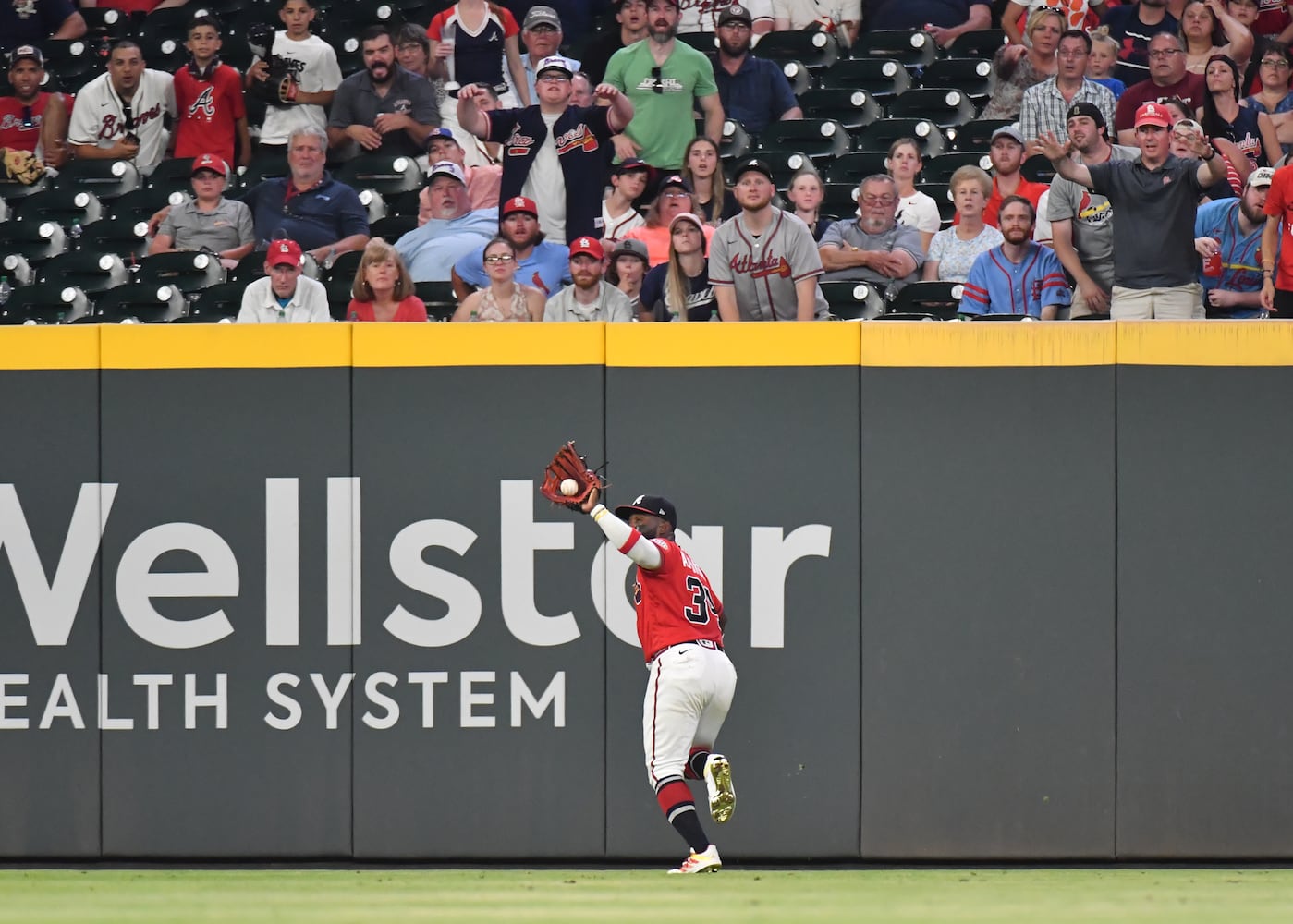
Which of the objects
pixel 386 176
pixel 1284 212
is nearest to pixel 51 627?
Answer: pixel 386 176

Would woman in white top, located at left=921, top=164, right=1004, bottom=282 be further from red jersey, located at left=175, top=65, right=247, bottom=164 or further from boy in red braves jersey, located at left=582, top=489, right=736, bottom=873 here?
red jersey, located at left=175, top=65, right=247, bottom=164

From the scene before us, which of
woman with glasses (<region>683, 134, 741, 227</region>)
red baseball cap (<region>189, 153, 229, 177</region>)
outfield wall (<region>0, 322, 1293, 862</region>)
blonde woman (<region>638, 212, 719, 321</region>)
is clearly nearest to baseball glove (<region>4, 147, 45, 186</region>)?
red baseball cap (<region>189, 153, 229, 177</region>)

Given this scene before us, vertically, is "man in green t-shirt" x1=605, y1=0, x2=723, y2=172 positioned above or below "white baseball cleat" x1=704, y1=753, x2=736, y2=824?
above

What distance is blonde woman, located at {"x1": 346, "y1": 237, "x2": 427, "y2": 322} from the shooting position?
953 centimetres

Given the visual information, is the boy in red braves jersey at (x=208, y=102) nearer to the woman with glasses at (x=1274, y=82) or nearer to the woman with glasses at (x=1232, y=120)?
the woman with glasses at (x=1232, y=120)

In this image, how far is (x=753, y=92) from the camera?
12.4 meters

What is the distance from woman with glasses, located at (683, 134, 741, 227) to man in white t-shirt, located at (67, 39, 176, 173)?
4.31 metres

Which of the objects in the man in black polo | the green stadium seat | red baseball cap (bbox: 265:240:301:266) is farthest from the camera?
the man in black polo

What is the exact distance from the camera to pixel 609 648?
8.48 metres

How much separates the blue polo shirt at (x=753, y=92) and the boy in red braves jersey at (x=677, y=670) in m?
5.56

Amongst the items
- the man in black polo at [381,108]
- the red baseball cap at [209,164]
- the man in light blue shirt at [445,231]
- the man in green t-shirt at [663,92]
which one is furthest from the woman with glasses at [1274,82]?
the red baseball cap at [209,164]

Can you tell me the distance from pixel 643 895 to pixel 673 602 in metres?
1.31

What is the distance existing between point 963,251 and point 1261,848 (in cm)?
409

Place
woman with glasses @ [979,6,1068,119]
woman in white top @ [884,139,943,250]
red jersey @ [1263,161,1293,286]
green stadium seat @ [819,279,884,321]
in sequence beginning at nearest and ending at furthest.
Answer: red jersey @ [1263,161,1293,286]
green stadium seat @ [819,279,884,321]
woman in white top @ [884,139,943,250]
woman with glasses @ [979,6,1068,119]
